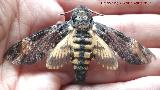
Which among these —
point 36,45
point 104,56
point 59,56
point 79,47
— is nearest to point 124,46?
point 104,56

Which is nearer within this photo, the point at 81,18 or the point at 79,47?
the point at 79,47

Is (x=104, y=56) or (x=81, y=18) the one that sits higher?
(x=81, y=18)

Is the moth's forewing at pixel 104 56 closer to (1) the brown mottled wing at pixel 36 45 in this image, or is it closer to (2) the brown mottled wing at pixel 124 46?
(2) the brown mottled wing at pixel 124 46

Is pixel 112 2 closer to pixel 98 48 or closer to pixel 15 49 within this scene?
pixel 98 48

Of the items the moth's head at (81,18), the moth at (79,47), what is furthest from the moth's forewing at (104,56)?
the moth's head at (81,18)

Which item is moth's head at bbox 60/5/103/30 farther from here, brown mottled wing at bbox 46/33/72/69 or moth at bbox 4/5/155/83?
brown mottled wing at bbox 46/33/72/69

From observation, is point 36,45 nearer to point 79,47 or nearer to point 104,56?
point 79,47

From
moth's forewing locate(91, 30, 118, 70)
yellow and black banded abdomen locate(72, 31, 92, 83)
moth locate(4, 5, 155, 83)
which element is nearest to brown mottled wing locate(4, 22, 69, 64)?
moth locate(4, 5, 155, 83)
